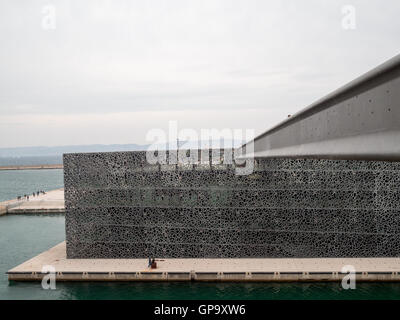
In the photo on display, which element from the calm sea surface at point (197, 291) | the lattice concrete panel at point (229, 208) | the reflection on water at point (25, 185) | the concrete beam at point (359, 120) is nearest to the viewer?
the concrete beam at point (359, 120)

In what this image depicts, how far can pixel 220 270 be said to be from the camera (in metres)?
14.3

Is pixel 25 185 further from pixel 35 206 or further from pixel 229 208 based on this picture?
pixel 229 208

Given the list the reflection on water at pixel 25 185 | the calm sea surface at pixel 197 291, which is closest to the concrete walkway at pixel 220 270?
the calm sea surface at pixel 197 291

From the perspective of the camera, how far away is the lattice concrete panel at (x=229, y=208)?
15078 millimetres

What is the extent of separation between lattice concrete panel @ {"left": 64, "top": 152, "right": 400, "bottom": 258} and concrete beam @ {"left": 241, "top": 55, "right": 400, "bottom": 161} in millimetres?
12742

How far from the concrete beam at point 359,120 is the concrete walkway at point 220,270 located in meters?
11.8

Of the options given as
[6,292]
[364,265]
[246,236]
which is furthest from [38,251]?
[364,265]

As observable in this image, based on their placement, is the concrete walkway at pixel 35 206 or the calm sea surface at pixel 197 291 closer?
the calm sea surface at pixel 197 291

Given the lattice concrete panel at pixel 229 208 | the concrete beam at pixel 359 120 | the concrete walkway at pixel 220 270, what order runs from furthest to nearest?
the lattice concrete panel at pixel 229 208 < the concrete walkway at pixel 220 270 < the concrete beam at pixel 359 120

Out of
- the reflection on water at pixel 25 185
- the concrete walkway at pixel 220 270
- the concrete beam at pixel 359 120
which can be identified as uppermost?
the concrete beam at pixel 359 120

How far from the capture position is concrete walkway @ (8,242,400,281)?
45.0 ft

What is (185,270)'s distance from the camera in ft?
46.9

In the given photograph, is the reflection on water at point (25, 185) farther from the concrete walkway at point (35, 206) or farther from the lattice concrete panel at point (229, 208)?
the lattice concrete panel at point (229, 208)
